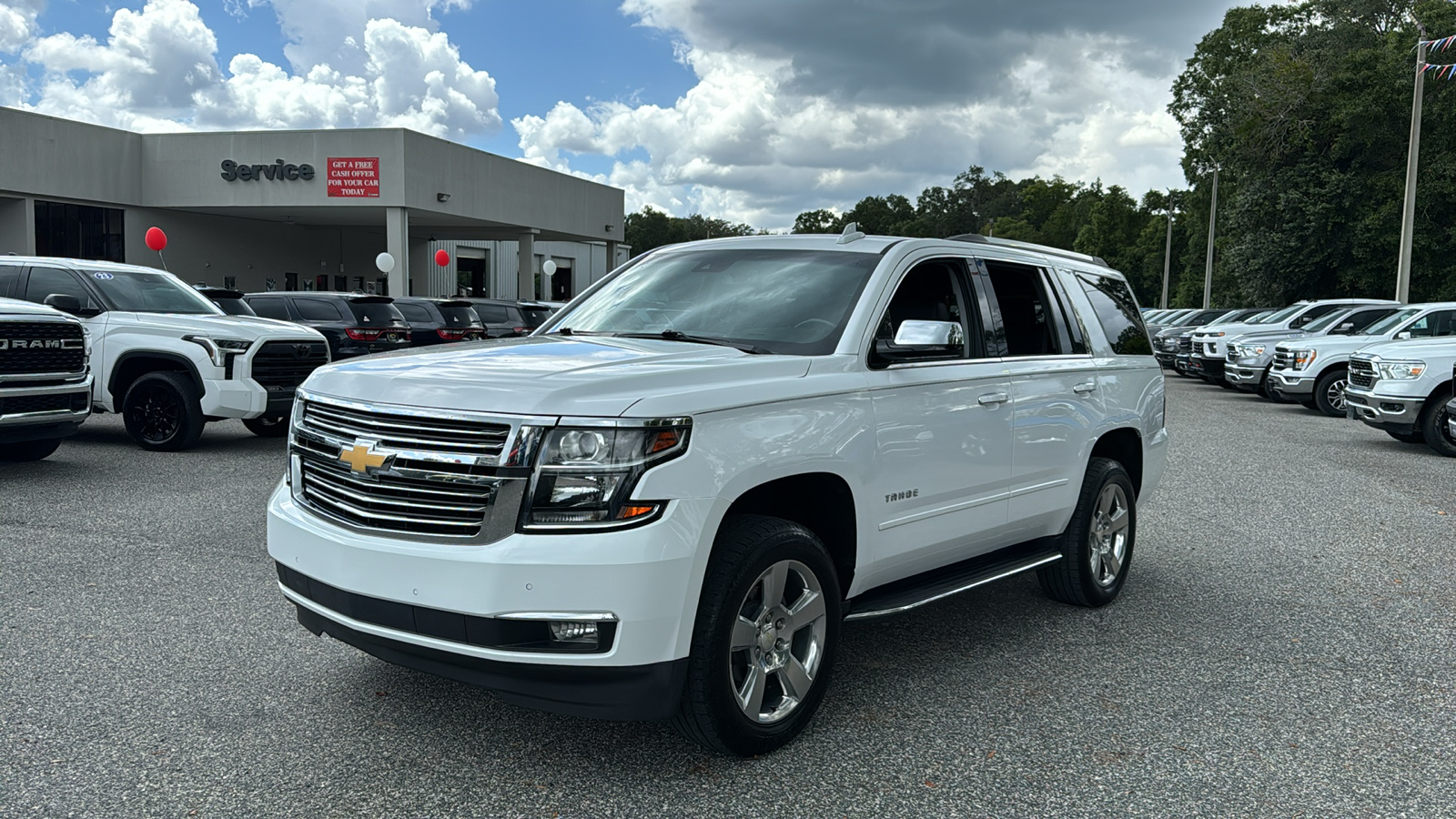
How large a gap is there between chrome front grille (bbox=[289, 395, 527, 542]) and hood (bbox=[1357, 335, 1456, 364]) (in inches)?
529

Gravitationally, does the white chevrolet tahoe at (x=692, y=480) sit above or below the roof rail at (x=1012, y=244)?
below

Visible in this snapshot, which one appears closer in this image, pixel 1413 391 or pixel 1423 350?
pixel 1413 391

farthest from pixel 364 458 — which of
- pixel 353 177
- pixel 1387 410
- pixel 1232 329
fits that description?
pixel 353 177

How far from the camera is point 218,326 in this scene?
11547 millimetres

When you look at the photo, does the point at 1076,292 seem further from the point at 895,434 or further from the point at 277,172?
the point at 277,172

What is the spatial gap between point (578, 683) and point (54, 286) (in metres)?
10.8

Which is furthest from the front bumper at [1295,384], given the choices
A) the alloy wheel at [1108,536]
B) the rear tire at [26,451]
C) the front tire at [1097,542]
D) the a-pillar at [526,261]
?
the a-pillar at [526,261]

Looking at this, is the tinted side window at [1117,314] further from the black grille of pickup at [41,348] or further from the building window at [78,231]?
the building window at [78,231]

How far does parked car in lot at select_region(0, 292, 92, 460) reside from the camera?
361 inches

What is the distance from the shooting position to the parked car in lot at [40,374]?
30.1 ft

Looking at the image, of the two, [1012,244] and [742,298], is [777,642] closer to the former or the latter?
[742,298]

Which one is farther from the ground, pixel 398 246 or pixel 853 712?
pixel 398 246

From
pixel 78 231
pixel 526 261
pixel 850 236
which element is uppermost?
pixel 78 231

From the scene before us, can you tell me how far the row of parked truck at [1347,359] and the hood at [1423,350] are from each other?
0.04 ft
